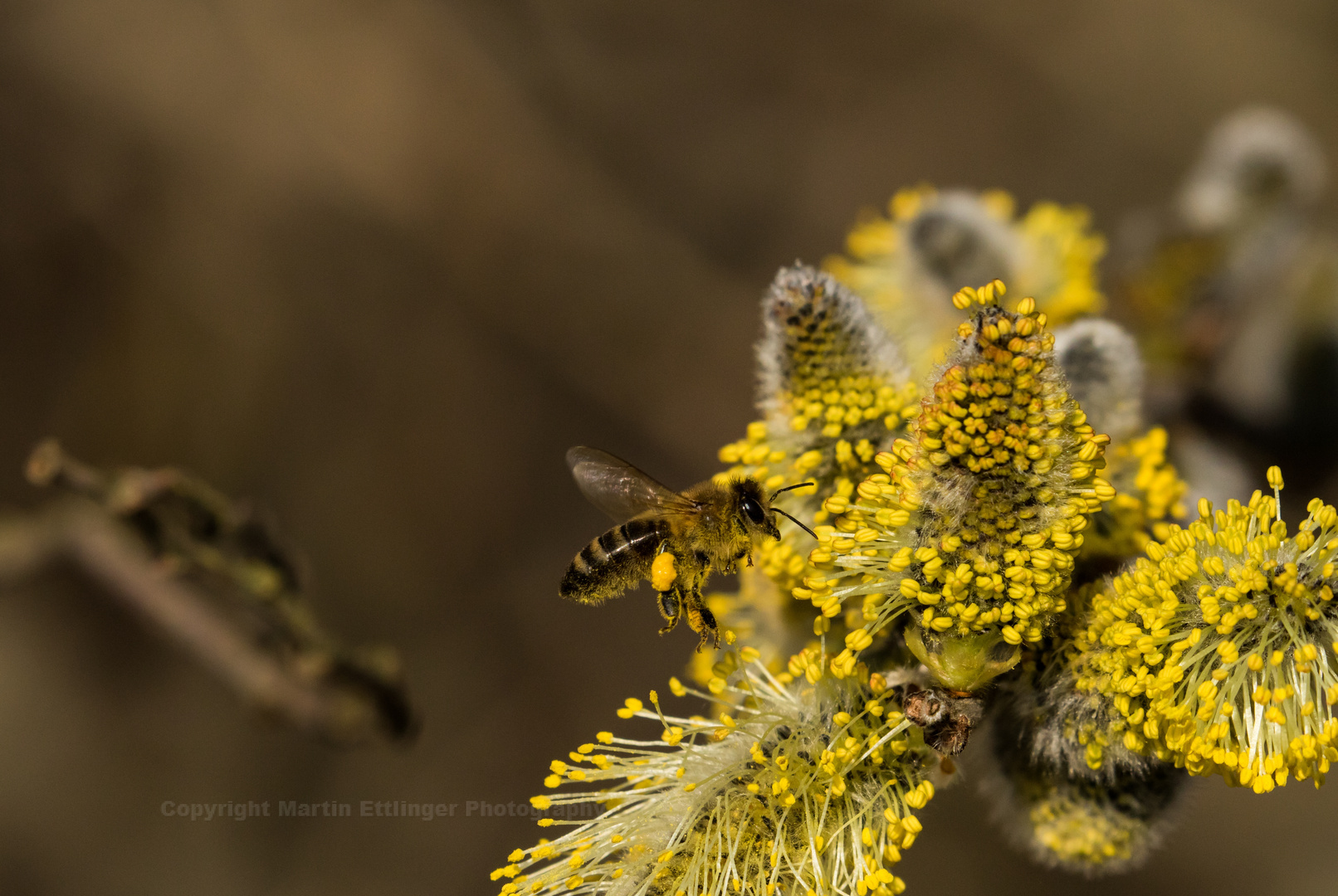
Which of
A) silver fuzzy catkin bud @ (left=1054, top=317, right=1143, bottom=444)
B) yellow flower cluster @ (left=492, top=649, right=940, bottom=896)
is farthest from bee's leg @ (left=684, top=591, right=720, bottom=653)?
silver fuzzy catkin bud @ (left=1054, top=317, right=1143, bottom=444)

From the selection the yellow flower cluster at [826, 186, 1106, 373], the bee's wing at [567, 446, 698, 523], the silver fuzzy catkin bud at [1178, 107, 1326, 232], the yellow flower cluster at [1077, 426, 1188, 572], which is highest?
the silver fuzzy catkin bud at [1178, 107, 1326, 232]

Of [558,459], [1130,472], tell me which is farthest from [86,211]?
[1130,472]

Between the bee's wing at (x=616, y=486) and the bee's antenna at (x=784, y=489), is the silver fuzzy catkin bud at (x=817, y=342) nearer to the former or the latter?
the bee's antenna at (x=784, y=489)

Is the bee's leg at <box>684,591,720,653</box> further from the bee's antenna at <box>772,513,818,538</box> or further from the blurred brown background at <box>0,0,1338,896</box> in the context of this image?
the blurred brown background at <box>0,0,1338,896</box>

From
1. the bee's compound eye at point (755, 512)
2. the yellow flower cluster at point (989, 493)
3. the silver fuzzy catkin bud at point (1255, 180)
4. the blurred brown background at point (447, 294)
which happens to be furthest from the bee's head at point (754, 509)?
the blurred brown background at point (447, 294)

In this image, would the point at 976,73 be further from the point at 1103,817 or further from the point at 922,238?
the point at 1103,817

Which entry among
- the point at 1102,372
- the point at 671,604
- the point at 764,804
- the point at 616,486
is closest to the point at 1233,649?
the point at 1102,372

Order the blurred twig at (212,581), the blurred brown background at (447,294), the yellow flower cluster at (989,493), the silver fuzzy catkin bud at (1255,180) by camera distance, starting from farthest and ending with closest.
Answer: the blurred brown background at (447,294) < the silver fuzzy catkin bud at (1255,180) < the blurred twig at (212,581) < the yellow flower cluster at (989,493)
